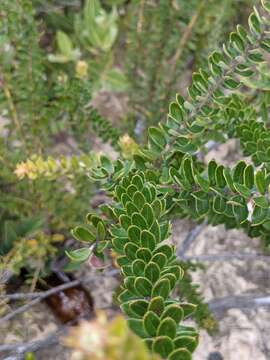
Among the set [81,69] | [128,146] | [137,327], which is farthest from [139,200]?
[81,69]

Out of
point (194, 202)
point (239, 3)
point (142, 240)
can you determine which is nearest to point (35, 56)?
point (194, 202)

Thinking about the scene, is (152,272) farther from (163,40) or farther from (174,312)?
(163,40)

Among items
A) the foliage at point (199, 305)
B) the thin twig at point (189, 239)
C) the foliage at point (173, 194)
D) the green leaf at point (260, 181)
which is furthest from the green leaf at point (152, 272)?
the thin twig at point (189, 239)

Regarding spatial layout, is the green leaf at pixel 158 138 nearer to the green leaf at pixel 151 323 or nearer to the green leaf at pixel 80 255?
the green leaf at pixel 80 255

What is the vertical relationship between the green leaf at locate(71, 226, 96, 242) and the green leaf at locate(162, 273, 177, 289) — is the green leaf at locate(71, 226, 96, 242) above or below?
above

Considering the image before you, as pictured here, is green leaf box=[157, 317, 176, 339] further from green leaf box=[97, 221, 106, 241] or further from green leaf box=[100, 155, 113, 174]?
green leaf box=[100, 155, 113, 174]

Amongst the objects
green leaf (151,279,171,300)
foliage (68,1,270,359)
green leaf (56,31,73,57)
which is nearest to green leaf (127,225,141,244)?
foliage (68,1,270,359)

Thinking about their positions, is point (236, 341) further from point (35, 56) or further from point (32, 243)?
point (35, 56)
